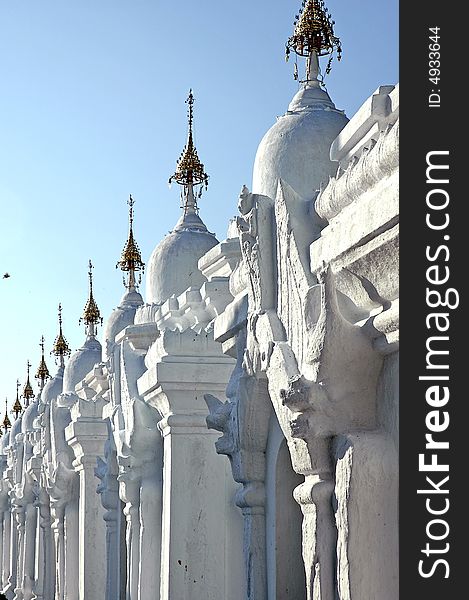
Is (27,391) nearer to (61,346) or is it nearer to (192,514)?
(61,346)

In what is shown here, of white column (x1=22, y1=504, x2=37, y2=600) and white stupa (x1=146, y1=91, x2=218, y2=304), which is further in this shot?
white column (x1=22, y1=504, x2=37, y2=600)

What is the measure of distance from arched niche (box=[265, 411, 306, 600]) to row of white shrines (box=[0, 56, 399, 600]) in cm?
1

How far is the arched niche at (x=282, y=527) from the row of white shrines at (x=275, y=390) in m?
0.01

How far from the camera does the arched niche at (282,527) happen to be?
9.47 m

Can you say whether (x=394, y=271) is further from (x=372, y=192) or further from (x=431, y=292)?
(x=431, y=292)

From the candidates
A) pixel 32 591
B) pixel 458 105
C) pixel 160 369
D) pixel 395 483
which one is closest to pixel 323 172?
pixel 160 369

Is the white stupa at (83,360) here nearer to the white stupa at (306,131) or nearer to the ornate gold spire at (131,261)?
the ornate gold spire at (131,261)

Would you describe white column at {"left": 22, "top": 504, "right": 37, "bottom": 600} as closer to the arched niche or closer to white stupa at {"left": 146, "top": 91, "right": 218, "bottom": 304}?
white stupa at {"left": 146, "top": 91, "right": 218, "bottom": 304}

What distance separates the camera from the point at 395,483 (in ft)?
23.9

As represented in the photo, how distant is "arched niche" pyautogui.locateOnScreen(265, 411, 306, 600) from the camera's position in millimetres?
9469

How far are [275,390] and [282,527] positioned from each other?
1.23 meters

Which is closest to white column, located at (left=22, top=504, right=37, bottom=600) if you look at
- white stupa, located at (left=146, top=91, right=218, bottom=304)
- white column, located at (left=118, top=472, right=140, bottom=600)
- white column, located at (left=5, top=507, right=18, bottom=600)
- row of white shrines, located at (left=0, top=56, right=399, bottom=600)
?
white column, located at (left=5, top=507, right=18, bottom=600)

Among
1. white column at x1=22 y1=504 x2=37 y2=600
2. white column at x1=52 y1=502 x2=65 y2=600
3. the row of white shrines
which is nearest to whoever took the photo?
the row of white shrines

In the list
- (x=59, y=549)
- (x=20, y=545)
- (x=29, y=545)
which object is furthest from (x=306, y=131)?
(x=20, y=545)
